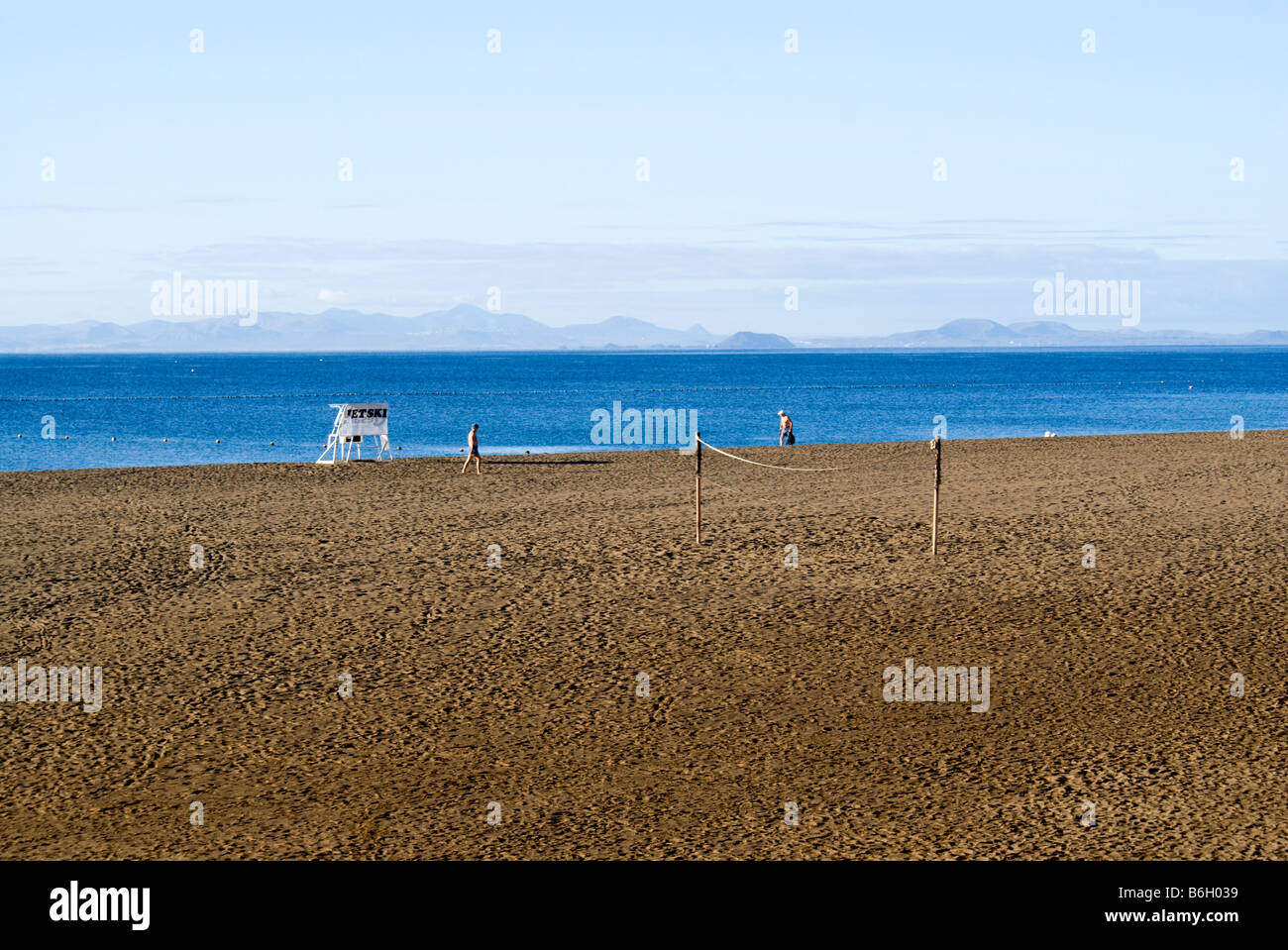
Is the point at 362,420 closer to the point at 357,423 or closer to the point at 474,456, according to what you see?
the point at 357,423

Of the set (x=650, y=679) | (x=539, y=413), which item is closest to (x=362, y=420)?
(x=650, y=679)

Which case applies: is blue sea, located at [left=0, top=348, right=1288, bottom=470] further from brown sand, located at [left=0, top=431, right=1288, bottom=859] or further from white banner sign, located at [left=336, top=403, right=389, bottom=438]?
brown sand, located at [left=0, top=431, right=1288, bottom=859]

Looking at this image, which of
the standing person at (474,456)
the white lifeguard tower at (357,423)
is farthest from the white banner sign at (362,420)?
the standing person at (474,456)

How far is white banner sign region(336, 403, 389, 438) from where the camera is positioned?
105ft

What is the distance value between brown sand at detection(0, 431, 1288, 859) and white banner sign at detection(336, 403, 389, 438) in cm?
925

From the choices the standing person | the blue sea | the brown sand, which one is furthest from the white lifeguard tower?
the blue sea

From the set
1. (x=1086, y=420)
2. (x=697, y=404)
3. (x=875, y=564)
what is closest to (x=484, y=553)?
(x=875, y=564)

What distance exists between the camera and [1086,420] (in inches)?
2672

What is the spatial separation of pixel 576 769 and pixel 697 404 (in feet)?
277

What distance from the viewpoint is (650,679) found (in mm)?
11914

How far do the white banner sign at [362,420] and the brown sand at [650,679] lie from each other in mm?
9252

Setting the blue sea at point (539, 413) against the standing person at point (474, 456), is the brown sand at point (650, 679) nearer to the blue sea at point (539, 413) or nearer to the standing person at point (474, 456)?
the standing person at point (474, 456)

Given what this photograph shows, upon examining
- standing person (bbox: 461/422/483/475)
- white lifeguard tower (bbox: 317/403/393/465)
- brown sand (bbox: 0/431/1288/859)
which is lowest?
brown sand (bbox: 0/431/1288/859)

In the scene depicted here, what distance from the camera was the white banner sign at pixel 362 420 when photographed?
105 feet
